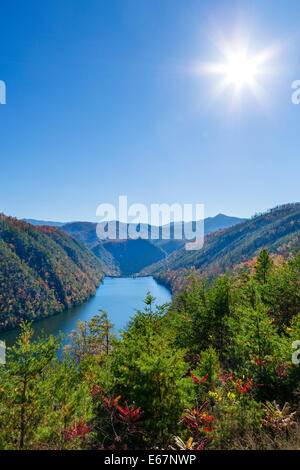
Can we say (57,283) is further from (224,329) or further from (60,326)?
(224,329)

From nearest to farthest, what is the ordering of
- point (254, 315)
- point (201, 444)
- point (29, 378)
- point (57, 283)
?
point (201, 444), point (29, 378), point (254, 315), point (57, 283)

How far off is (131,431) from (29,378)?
4089 millimetres

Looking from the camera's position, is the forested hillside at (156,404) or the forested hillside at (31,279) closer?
the forested hillside at (156,404)

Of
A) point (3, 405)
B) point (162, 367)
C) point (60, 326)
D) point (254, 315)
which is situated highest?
point (254, 315)

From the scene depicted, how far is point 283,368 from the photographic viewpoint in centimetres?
Answer: 891

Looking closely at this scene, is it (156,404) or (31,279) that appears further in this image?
(31,279)

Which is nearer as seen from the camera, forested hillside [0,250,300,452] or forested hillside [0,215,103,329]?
forested hillside [0,250,300,452]

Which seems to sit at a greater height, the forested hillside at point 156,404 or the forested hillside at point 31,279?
the forested hillside at point 156,404

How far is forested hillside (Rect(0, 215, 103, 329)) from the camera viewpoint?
113 meters

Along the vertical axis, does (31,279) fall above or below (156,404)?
below

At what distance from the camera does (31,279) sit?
134875mm

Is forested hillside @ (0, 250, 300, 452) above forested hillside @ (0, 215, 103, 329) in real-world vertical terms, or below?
above

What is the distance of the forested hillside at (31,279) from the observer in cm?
11288
